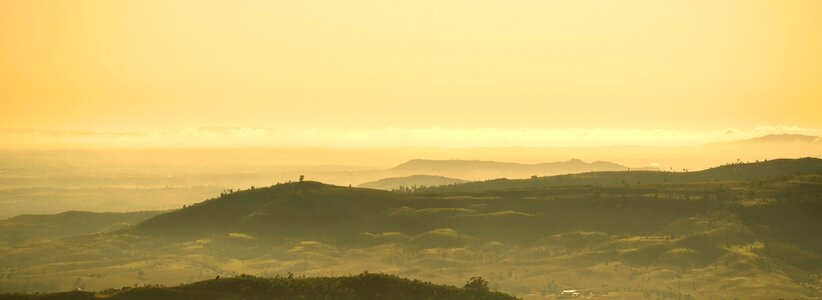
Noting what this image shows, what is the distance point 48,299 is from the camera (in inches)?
7830

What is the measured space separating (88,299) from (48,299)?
6.40 m

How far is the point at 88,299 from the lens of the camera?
656 ft
